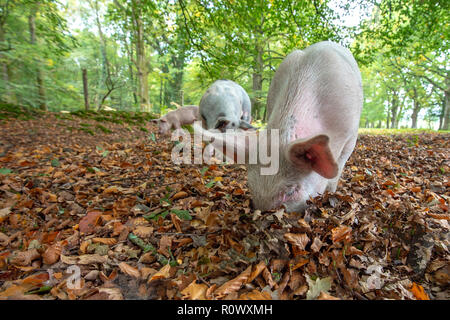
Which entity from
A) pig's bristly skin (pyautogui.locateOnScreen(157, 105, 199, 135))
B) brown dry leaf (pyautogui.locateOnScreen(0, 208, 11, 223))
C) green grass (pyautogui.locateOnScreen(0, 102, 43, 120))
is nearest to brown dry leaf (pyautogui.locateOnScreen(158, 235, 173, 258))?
brown dry leaf (pyautogui.locateOnScreen(0, 208, 11, 223))

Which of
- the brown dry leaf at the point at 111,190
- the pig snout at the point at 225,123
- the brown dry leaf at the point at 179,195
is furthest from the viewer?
the pig snout at the point at 225,123

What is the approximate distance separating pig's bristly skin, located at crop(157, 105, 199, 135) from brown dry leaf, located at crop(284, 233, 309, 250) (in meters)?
7.42

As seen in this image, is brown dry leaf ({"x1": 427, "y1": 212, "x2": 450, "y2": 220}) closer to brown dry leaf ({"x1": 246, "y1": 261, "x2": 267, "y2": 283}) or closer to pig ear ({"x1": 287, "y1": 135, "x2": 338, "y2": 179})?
pig ear ({"x1": 287, "y1": 135, "x2": 338, "y2": 179})

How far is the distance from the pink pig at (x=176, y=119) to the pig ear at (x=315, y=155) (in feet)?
24.6

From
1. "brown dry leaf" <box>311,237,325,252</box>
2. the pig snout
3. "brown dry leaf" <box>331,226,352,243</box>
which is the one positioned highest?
the pig snout

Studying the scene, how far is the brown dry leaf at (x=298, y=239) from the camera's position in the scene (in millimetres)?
1759

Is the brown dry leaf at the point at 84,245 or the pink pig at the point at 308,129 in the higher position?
the pink pig at the point at 308,129

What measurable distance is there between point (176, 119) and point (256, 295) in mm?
7969

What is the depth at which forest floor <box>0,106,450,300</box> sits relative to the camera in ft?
5.27

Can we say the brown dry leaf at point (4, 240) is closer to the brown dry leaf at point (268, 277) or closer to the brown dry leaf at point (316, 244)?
the brown dry leaf at point (268, 277)

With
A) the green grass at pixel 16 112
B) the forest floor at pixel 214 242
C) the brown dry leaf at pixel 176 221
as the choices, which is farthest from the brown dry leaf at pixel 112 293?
the green grass at pixel 16 112

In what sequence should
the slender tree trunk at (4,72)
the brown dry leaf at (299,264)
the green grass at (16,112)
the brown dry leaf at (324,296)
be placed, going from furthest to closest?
the green grass at (16,112)
the slender tree trunk at (4,72)
the brown dry leaf at (299,264)
the brown dry leaf at (324,296)

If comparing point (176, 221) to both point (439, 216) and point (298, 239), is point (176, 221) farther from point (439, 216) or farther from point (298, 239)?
point (439, 216)
